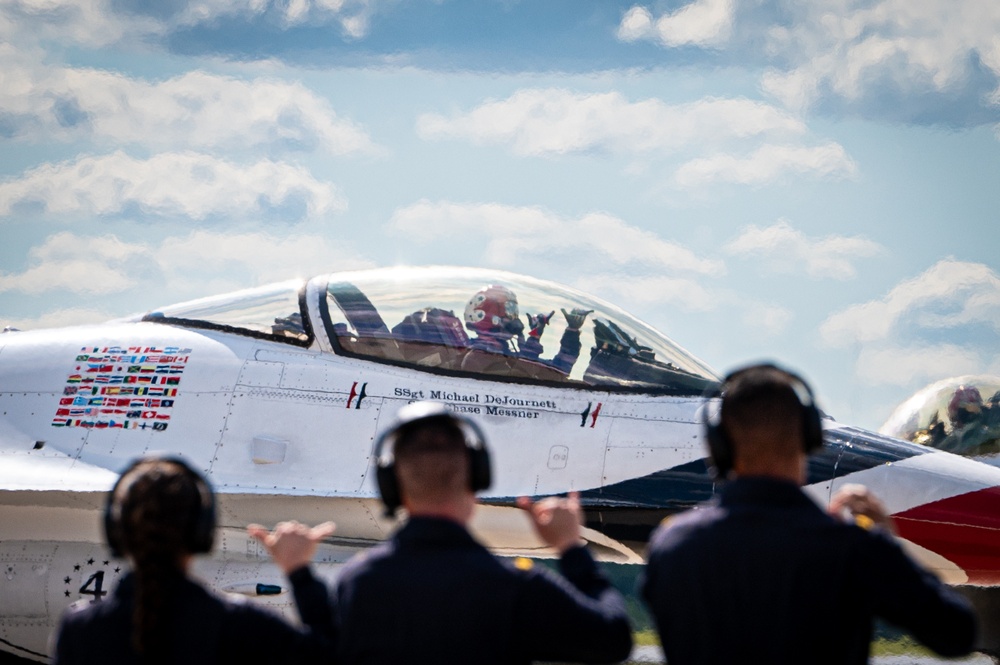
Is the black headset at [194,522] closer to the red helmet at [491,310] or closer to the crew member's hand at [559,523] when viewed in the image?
the crew member's hand at [559,523]

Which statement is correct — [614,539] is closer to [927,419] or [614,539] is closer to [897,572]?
[897,572]

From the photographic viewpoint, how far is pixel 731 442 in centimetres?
377

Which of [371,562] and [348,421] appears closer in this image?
[371,562]

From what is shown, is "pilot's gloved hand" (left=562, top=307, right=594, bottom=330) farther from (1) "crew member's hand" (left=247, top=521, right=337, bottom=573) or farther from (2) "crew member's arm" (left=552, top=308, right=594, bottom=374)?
(1) "crew member's hand" (left=247, top=521, right=337, bottom=573)

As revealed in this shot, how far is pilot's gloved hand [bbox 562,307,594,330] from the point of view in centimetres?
911

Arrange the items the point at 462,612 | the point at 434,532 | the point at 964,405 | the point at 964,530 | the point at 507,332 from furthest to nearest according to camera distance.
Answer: the point at 964,405 → the point at 507,332 → the point at 964,530 → the point at 434,532 → the point at 462,612

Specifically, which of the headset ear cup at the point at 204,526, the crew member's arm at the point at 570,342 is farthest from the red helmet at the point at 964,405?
the headset ear cup at the point at 204,526

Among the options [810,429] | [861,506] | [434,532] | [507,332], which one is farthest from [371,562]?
[507,332]

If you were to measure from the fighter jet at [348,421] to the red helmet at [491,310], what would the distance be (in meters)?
0.01

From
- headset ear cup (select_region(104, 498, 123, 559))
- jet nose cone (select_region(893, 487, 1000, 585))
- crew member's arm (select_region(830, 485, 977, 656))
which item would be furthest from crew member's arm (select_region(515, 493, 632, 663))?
jet nose cone (select_region(893, 487, 1000, 585))

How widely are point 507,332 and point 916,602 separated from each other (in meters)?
5.86

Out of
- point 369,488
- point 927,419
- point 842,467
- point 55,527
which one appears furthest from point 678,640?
point 927,419

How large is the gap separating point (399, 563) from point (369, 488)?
5085 millimetres

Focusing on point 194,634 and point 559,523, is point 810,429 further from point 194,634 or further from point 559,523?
point 194,634
